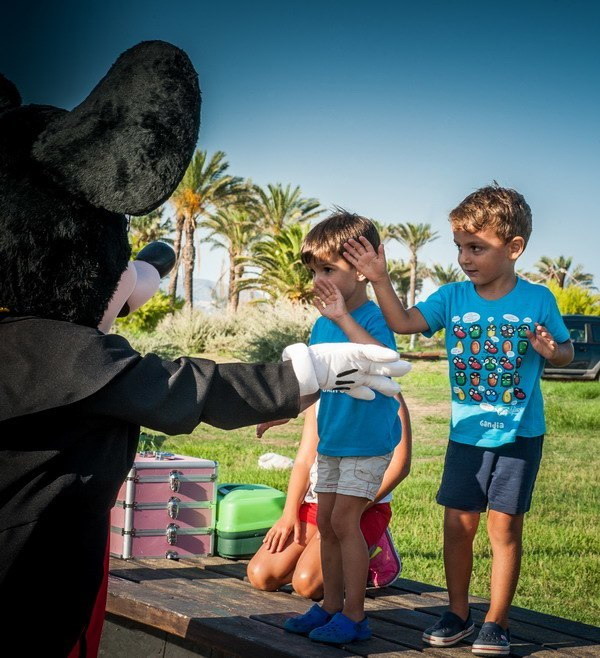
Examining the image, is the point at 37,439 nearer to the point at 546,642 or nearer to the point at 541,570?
the point at 546,642

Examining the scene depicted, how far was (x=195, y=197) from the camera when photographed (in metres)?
32.8

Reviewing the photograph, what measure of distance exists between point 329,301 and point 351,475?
0.61 meters

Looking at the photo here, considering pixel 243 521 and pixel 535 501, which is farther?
pixel 535 501

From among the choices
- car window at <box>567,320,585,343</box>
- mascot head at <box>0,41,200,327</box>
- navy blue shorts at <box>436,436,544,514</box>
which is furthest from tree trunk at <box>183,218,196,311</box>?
mascot head at <box>0,41,200,327</box>

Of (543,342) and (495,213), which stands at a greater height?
(495,213)

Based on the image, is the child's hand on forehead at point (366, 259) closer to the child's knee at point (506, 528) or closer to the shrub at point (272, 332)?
the child's knee at point (506, 528)

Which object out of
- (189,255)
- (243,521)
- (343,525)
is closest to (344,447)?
(343,525)

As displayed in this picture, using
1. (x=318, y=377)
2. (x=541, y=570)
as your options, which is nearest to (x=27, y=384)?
(x=318, y=377)

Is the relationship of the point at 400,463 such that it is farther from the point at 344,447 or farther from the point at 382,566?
the point at 344,447

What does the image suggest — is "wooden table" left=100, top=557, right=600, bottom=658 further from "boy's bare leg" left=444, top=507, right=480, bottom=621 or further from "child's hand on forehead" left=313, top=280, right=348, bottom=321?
"child's hand on forehead" left=313, top=280, right=348, bottom=321

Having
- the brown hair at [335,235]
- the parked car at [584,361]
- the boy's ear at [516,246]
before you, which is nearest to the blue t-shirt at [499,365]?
the boy's ear at [516,246]

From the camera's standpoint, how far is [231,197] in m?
34.9

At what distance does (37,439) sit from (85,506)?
19cm

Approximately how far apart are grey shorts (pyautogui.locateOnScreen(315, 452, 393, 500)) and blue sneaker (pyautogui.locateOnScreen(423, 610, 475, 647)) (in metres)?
0.48
